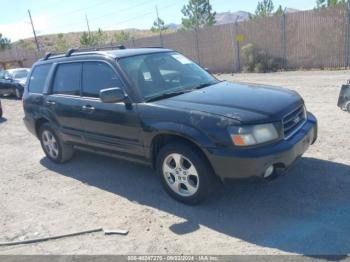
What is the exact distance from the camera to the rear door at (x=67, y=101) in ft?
18.3

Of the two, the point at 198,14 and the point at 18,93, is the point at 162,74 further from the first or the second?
the point at 198,14

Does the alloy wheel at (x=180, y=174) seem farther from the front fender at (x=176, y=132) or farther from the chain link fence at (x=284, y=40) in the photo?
the chain link fence at (x=284, y=40)

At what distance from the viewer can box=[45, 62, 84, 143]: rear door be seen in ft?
18.3

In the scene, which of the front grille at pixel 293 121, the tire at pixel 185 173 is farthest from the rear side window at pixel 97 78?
the front grille at pixel 293 121

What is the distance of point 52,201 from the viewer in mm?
5094

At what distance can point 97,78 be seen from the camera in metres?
5.24

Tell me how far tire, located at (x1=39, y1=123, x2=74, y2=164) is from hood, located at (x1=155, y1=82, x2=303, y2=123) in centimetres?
257

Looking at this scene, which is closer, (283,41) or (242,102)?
(242,102)

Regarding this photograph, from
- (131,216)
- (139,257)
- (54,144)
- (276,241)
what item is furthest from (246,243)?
(54,144)

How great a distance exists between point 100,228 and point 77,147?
207 cm

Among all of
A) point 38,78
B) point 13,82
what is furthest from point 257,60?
point 38,78

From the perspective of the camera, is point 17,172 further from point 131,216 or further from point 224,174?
point 224,174

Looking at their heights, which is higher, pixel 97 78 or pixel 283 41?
pixel 97 78

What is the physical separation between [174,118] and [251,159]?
3.19 ft
